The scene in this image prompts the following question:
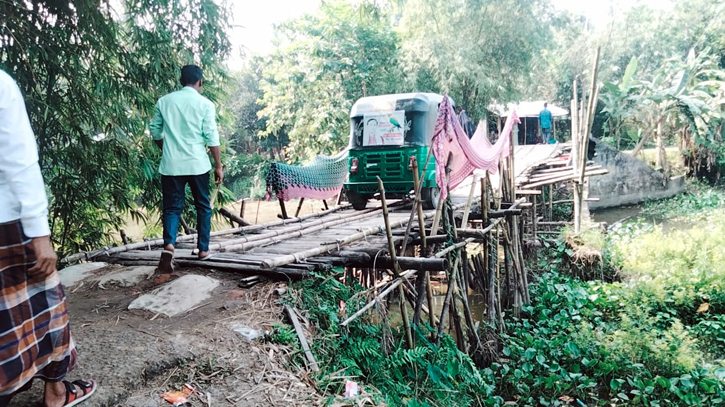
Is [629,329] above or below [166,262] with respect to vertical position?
below

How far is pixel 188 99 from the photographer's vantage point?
349 cm

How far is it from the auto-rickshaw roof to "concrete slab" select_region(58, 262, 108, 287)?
4486 millimetres

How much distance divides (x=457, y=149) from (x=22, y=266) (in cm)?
384

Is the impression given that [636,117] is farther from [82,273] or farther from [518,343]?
[82,273]

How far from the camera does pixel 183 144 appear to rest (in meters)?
3.48

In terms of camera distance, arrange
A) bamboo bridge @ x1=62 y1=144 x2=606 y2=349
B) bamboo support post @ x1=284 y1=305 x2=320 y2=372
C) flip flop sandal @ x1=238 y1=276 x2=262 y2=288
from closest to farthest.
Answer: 1. bamboo support post @ x1=284 y1=305 x2=320 y2=372
2. flip flop sandal @ x1=238 y1=276 x2=262 y2=288
3. bamboo bridge @ x1=62 y1=144 x2=606 y2=349

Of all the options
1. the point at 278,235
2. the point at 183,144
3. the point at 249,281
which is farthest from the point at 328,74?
the point at 249,281

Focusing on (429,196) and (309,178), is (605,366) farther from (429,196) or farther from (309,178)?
(309,178)

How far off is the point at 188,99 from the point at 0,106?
75.1 inches

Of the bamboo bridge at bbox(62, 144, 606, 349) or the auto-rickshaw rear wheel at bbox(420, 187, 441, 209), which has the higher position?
the auto-rickshaw rear wheel at bbox(420, 187, 441, 209)

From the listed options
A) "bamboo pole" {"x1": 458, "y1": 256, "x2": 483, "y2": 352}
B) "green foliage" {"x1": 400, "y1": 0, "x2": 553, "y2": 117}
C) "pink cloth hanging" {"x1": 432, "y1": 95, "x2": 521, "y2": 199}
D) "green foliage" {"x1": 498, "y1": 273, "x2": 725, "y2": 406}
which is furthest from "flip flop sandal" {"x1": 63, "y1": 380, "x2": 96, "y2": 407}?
"green foliage" {"x1": 400, "y1": 0, "x2": 553, "y2": 117}

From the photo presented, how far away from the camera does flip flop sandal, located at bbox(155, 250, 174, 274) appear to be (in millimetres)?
3549

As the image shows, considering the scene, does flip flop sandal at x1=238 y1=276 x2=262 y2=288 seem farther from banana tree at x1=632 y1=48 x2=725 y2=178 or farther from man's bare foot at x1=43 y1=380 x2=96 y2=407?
banana tree at x1=632 y1=48 x2=725 y2=178

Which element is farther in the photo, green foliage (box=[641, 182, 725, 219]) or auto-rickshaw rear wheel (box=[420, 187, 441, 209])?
green foliage (box=[641, 182, 725, 219])
